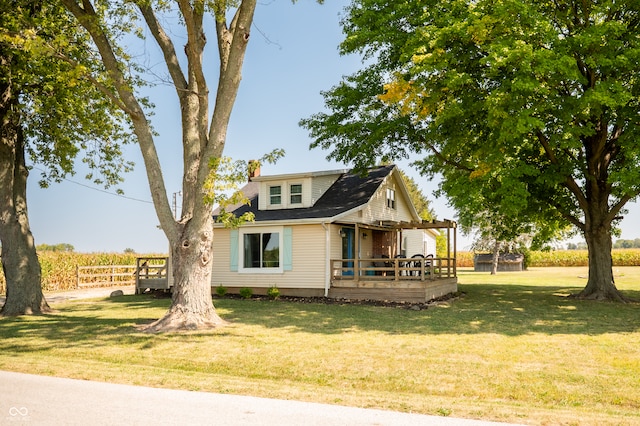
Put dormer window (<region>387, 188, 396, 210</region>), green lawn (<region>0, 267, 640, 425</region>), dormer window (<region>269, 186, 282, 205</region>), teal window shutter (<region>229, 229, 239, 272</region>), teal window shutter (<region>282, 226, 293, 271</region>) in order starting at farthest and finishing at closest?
dormer window (<region>387, 188, 396, 210</region>)
dormer window (<region>269, 186, 282, 205</region>)
teal window shutter (<region>229, 229, 239, 272</region>)
teal window shutter (<region>282, 226, 293, 271</region>)
green lawn (<region>0, 267, 640, 425</region>)

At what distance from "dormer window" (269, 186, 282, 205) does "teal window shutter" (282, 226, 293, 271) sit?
2.80 meters

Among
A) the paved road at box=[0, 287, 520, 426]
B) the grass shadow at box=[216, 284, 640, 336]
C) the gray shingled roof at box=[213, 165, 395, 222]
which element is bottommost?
the grass shadow at box=[216, 284, 640, 336]

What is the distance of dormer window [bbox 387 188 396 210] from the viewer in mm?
24219

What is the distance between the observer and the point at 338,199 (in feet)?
71.9

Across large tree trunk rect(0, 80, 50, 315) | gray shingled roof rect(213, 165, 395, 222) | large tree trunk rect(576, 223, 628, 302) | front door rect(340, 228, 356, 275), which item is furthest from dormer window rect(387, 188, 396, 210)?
large tree trunk rect(0, 80, 50, 315)

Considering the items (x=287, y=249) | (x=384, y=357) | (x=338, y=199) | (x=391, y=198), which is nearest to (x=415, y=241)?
(x=391, y=198)

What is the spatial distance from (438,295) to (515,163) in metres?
5.59

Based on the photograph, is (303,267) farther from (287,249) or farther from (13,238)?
(13,238)

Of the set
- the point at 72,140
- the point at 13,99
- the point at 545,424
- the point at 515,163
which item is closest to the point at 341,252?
the point at 515,163

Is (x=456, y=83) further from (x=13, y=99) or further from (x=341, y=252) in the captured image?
(x=13, y=99)

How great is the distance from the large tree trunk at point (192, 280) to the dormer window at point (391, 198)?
1272 centimetres

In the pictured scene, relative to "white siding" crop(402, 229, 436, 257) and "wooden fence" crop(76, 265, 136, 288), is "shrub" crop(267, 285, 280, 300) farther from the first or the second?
"wooden fence" crop(76, 265, 136, 288)

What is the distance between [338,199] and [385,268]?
4.97m

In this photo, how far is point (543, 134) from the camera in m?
20.0
